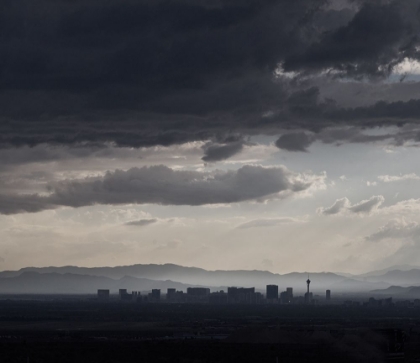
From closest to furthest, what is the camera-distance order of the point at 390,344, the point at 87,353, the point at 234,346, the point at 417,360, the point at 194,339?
the point at 390,344 → the point at 417,360 → the point at 87,353 → the point at 234,346 → the point at 194,339

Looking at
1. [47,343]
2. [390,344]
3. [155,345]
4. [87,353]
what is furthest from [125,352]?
[390,344]

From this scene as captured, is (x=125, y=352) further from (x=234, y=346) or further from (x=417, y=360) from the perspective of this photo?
(x=417, y=360)

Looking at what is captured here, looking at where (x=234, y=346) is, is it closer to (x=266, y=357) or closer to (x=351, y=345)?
(x=266, y=357)

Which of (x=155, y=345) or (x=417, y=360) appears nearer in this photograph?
(x=417, y=360)

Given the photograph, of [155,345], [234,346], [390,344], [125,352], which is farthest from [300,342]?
[390,344]

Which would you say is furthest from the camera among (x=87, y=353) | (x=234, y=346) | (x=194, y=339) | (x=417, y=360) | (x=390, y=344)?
(x=194, y=339)

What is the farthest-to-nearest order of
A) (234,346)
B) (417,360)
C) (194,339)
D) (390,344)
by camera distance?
(194,339) < (234,346) < (417,360) < (390,344)

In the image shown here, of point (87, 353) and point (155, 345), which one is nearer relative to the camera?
point (87, 353)
